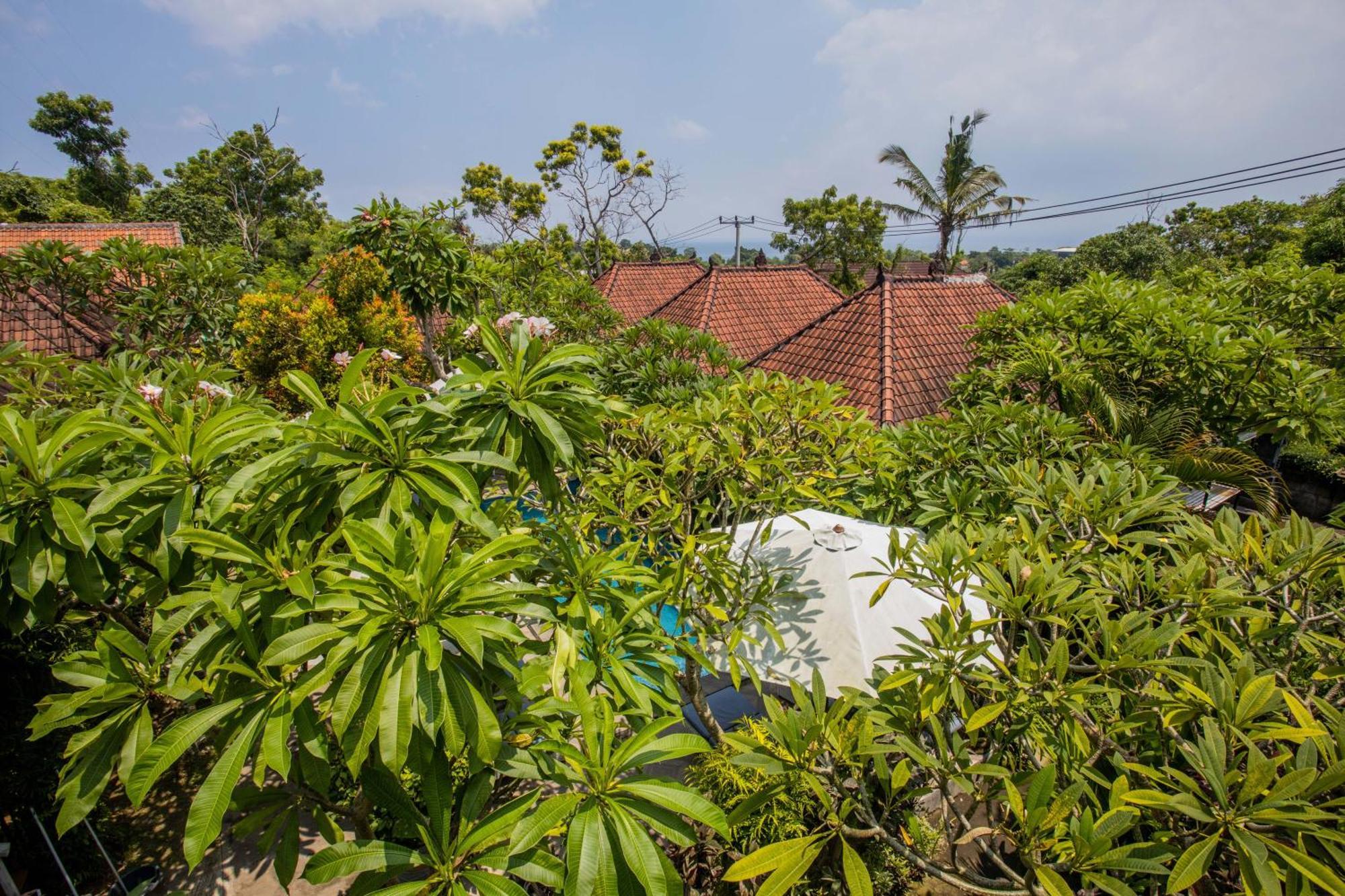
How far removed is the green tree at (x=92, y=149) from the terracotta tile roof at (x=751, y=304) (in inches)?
1494

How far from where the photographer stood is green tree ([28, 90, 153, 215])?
3020cm

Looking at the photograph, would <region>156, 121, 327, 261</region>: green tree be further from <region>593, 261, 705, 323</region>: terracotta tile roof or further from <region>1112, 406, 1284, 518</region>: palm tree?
<region>1112, 406, 1284, 518</region>: palm tree

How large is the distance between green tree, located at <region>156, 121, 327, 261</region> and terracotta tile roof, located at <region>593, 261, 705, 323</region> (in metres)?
19.9

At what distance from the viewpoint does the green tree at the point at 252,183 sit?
93.4ft

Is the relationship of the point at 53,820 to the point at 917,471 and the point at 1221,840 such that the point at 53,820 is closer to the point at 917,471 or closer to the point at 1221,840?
the point at 1221,840

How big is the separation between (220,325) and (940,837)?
38.0 feet

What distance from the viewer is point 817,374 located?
31.8ft

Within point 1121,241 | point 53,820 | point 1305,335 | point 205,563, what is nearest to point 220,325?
point 53,820

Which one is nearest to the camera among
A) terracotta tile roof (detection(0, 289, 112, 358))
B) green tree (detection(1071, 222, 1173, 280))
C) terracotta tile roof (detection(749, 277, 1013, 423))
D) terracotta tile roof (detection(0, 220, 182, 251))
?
terracotta tile roof (detection(749, 277, 1013, 423))

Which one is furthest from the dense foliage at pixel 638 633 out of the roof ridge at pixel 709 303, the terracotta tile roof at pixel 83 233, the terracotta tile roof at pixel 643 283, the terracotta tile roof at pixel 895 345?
the terracotta tile roof at pixel 83 233

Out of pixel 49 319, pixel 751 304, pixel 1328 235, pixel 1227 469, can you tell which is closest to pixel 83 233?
pixel 49 319

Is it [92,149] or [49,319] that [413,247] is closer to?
[49,319]

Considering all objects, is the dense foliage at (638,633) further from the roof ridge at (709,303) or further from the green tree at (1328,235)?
the green tree at (1328,235)

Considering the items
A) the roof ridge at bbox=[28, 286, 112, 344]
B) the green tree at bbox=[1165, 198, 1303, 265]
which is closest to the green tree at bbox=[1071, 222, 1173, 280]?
the green tree at bbox=[1165, 198, 1303, 265]
